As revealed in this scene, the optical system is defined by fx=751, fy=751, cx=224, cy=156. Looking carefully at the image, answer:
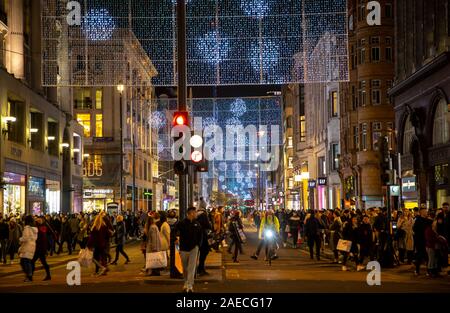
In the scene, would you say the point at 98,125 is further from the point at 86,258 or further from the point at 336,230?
the point at 86,258

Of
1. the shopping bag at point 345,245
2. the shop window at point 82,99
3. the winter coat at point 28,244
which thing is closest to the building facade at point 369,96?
the shopping bag at point 345,245

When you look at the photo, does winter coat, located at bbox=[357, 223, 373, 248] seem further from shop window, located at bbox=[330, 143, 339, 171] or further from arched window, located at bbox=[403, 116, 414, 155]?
shop window, located at bbox=[330, 143, 339, 171]

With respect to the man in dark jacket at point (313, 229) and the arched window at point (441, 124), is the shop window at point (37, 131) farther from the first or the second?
the arched window at point (441, 124)

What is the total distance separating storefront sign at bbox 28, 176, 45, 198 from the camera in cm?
4519

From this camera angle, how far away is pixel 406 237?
25.6m

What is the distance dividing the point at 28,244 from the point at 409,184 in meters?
25.9

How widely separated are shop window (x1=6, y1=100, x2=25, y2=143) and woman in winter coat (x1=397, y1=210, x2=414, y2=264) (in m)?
24.7

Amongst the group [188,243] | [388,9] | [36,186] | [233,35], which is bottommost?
[188,243]

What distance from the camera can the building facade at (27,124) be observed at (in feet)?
132

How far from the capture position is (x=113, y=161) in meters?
79.6

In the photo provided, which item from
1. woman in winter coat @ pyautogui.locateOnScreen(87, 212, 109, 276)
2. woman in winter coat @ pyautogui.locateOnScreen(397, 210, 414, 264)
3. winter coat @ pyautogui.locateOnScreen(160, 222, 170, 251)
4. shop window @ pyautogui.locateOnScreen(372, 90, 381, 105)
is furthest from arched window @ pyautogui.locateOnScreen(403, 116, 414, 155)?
winter coat @ pyautogui.locateOnScreen(160, 222, 170, 251)

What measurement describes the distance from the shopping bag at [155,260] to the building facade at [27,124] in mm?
18603

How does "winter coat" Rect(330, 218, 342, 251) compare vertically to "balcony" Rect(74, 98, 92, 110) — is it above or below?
below

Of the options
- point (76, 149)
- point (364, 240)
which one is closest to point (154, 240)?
point (364, 240)
